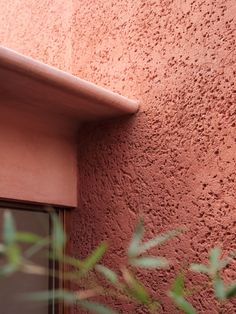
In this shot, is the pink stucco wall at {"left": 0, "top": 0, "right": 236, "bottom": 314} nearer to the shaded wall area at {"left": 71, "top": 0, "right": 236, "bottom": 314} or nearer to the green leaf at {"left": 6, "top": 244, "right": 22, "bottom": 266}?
→ the shaded wall area at {"left": 71, "top": 0, "right": 236, "bottom": 314}

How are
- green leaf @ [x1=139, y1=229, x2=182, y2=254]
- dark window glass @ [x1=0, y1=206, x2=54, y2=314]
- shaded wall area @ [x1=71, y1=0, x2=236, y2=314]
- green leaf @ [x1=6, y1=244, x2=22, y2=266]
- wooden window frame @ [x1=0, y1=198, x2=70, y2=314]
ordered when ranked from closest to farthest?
1. green leaf @ [x1=6, y1=244, x2=22, y2=266]
2. green leaf @ [x1=139, y1=229, x2=182, y2=254]
3. shaded wall area @ [x1=71, y1=0, x2=236, y2=314]
4. dark window glass @ [x1=0, y1=206, x2=54, y2=314]
5. wooden window frame @ [x1=0, y1=198, x2=70, y2=314]

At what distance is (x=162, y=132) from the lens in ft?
14.0

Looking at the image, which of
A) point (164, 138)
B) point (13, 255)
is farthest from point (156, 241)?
point (164, 138)

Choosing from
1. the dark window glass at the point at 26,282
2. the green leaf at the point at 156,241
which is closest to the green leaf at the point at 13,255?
the green leaf at the point at 156,241

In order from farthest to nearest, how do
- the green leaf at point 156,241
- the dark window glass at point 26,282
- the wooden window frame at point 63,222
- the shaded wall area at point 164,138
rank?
the wooden window frame at point 63,222
the dark window glass at point 26,282
the shaded wall area at point 164,138
the green leaf at point 156,241

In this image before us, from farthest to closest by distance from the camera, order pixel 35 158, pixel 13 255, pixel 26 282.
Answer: pixel 35 158 → pixel 26 282 → pixel 13 255

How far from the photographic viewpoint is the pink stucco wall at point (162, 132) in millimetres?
3922

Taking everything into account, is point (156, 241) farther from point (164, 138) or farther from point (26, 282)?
point (26, 282)

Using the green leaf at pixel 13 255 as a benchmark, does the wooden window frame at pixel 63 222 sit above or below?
above

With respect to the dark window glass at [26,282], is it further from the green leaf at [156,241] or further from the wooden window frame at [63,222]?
the green leaf at [156,241]

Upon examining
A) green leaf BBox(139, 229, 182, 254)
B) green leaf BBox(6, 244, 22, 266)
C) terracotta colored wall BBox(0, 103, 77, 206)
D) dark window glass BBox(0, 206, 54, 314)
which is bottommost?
green leaf BBox(6, 244, 22, 266)

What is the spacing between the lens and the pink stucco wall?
392 centimetres

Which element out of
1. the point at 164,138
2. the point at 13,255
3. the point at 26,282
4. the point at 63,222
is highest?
the point at 164,138

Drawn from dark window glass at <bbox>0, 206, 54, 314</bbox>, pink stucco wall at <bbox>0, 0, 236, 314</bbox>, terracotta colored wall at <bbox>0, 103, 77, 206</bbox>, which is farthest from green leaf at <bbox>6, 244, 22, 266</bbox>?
terracotta colored wall at <bbox>0, 103, 77, 206</bbox>
